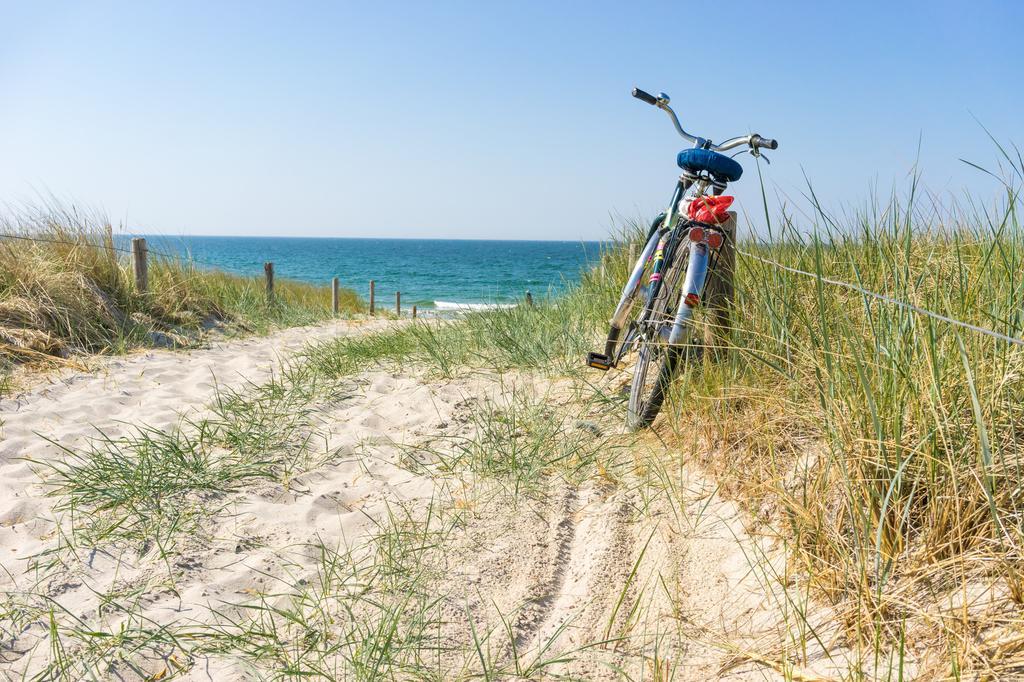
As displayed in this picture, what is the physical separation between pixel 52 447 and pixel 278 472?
1.29 meters

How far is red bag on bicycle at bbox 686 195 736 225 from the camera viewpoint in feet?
9.51

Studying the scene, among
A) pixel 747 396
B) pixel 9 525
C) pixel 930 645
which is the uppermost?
pixel 747 396

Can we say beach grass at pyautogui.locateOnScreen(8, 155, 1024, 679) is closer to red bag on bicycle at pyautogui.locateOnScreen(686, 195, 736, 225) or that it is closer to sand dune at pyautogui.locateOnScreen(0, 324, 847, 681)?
sand dune at pyautogui.locateOnScreen(0, 324, 847, 681)

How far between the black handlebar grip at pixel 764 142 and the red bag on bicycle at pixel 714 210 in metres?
0.27

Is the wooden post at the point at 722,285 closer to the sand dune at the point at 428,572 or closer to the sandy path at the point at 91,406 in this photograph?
the sand dune at the point at 428,572

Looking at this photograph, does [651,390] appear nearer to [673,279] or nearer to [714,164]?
[673,279]

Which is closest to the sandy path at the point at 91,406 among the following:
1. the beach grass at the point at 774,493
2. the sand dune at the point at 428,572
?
the sand dune at the point at 428,572

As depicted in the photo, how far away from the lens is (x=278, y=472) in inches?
119

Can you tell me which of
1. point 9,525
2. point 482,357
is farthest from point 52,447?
point 482,357

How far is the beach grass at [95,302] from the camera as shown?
5.41 metres

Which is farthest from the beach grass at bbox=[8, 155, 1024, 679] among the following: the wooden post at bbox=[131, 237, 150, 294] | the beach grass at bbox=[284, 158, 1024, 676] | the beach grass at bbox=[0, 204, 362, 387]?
the wooden post at bbox=[131, 237, 150, 294]

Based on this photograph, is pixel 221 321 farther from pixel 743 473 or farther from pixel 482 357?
pixel 743 473

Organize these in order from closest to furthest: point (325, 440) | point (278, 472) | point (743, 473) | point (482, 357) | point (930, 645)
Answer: point (930, 645)
point (743, 473)
point (278, 472)
point (325, 440)
point (482, 357)

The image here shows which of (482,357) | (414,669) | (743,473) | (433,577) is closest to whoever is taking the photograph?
(414,669)
